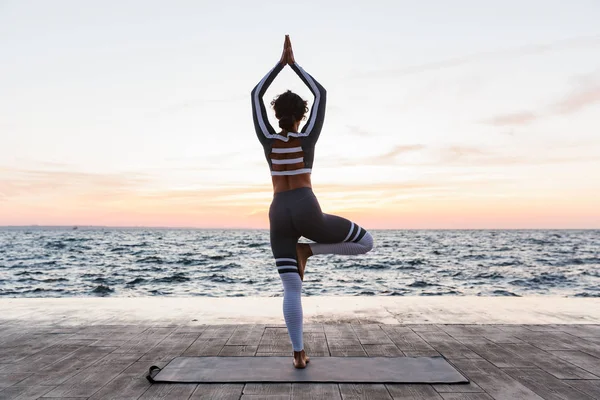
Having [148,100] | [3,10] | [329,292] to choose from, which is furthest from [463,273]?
[3,10]

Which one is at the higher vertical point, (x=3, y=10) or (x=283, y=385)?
(x=3, y=10)

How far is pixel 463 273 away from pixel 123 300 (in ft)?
53.1

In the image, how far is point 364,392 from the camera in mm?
2486

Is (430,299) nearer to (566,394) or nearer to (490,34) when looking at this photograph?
(566,394)

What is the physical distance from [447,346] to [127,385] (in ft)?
7.30

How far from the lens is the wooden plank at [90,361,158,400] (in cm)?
248

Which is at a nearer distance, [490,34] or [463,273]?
[490,34]

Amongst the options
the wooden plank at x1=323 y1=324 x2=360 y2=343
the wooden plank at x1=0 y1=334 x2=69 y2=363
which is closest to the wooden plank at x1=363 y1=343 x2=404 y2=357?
the wooden plank at x1=323 y1=324 x2=360 y2=343

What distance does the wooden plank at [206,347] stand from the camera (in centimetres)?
335

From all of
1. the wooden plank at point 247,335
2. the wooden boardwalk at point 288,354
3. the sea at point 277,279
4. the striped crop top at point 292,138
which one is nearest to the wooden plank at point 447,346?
the wooden boardwalk at point 288,354

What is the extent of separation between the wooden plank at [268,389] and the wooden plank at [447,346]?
1265mm

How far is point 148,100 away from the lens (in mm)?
12602

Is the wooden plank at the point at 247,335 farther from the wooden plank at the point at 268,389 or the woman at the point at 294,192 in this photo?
the wooden plank at the point at 268,389

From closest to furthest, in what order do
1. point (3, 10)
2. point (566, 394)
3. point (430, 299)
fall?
point (566, 394), point (430, 299), point (3, 10)
